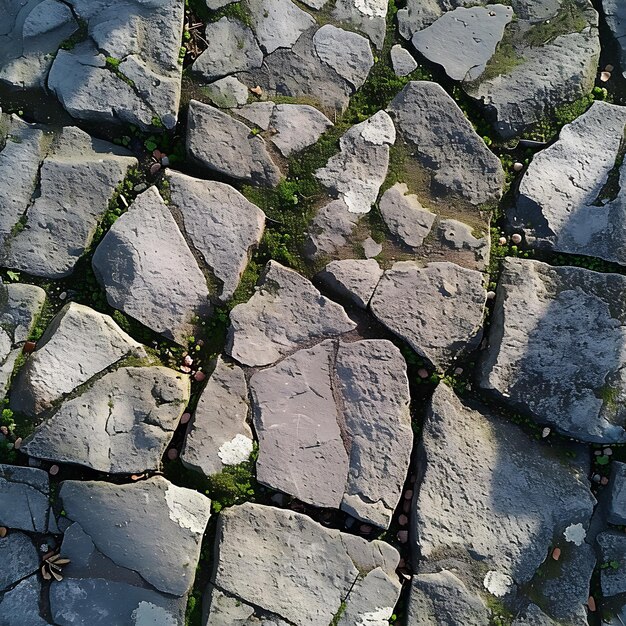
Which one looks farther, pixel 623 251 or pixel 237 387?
pixel 623 251

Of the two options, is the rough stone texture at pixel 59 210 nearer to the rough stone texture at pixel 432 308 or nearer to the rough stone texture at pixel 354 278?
the rough stone texture at pixel 354 278

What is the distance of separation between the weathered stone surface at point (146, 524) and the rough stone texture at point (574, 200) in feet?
7.14

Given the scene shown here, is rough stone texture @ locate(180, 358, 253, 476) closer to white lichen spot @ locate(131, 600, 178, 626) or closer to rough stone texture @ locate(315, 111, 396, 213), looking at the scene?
white lichen spot @ locate(131, 600, 178, 626)

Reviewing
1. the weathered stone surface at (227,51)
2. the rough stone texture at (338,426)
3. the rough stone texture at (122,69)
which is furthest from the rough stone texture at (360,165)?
the rough stone texture at (122,69)

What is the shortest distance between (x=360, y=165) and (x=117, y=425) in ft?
5.62

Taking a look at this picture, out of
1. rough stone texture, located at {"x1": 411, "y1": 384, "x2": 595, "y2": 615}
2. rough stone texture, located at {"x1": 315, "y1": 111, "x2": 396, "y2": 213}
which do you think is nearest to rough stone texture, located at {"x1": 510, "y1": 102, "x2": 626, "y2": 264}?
rough stone texture, located at {"x1": 315, "y1": 111, "x2": 396, "y2": 213}

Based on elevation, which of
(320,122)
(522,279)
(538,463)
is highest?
(320,122)

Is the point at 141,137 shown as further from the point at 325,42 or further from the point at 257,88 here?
Result: the point at 325,42

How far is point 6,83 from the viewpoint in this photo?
131 inches

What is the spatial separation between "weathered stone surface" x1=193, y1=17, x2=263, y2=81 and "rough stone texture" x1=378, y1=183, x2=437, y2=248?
959mm

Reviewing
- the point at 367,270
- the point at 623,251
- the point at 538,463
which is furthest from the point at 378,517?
the point at 623,251

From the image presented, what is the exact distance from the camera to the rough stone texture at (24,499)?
3.12m

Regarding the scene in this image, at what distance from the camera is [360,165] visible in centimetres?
343

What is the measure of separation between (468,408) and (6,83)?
2.75m
